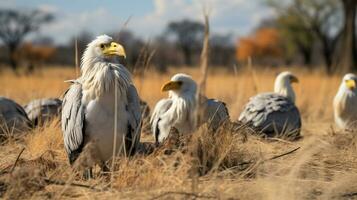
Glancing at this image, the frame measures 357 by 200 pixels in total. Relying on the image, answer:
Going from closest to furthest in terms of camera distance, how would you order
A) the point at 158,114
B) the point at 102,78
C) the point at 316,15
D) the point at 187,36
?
the point at 102,78 → the point at 158,114 → the point at 316,15 → the point at 187,36

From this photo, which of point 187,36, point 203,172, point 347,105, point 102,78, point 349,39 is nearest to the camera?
point 203,172

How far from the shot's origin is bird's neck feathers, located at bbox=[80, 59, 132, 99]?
4270 mm

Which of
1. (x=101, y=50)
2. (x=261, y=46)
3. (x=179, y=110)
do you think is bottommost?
(x=179, y=110)

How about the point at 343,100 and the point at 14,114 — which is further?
the point at 343,100

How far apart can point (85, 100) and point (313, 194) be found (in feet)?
5.99

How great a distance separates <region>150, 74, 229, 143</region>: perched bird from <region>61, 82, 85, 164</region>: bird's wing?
3.86ft

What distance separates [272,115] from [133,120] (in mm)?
2586

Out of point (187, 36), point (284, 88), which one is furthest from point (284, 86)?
point (187, 36)

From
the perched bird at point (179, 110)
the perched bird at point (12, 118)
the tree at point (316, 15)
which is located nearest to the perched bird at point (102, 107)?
the perched bird at point (179, 110)

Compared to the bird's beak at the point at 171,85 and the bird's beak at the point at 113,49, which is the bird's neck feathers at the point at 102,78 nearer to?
the bird's beak at the point at 113,49

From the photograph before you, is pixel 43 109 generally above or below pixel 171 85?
below

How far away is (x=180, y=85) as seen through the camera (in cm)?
575

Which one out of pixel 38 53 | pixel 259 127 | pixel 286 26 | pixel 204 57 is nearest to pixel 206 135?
pixel 204 57

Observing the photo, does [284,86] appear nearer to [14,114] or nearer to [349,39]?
[14,114]
